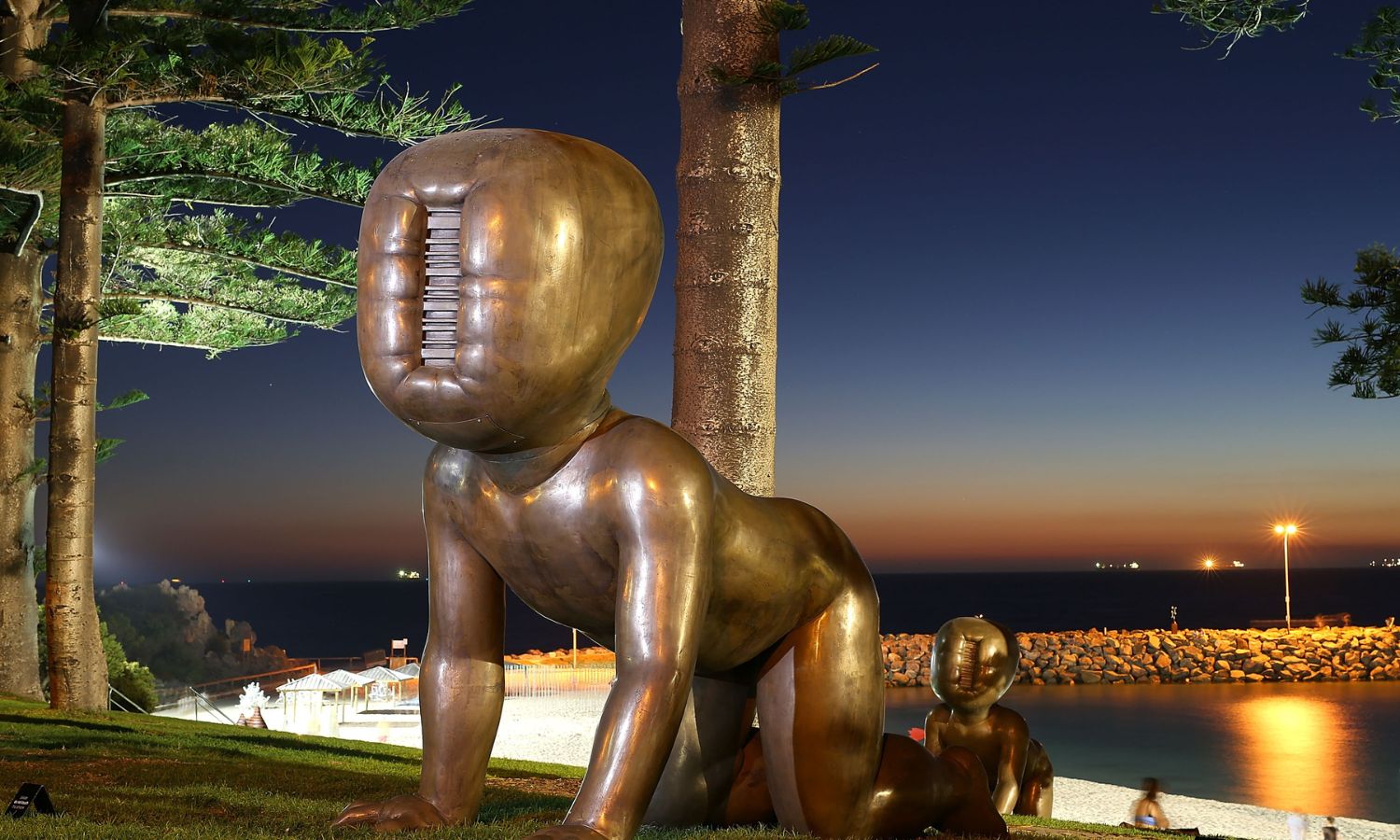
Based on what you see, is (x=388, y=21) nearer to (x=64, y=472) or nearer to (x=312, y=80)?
(x=312, y=80)

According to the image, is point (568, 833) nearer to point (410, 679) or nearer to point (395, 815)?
point (395, 815)

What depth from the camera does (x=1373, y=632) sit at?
95.3 feet

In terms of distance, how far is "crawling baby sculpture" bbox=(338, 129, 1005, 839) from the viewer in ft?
6.15

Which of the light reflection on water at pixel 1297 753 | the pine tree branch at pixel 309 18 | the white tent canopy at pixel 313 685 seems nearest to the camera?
the pine tree branch at pixel 309 18

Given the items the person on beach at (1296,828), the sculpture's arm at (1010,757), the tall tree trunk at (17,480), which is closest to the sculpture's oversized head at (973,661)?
the sculpture's arm at (1010,757)

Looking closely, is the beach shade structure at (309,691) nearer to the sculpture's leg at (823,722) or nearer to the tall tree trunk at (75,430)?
the tall tree trunk at (75,430)

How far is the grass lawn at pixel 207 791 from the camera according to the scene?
7.17 feet

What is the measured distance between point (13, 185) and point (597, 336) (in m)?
8.25

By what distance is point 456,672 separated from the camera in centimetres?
223

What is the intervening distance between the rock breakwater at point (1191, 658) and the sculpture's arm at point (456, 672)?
77.2ft

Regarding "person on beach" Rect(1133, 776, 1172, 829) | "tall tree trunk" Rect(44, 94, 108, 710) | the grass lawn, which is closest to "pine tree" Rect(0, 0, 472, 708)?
"tall tree trunk" Rect(44, 94, 108, 710)

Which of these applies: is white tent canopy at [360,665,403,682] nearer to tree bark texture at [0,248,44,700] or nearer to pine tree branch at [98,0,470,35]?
tree bark texture at [0,248,44,700]

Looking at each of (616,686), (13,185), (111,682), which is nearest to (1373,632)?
(111,682)

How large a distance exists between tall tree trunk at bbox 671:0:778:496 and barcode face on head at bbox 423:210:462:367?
171 cm
